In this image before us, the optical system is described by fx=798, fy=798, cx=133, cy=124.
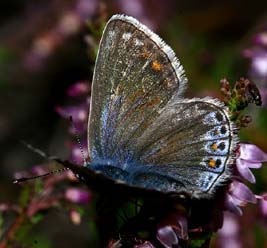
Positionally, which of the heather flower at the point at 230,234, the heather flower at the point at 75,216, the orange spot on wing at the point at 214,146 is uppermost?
the heather flower at the point at 75,216

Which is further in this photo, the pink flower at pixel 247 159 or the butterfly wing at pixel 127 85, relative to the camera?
the butterfly wing at pixel 127 85

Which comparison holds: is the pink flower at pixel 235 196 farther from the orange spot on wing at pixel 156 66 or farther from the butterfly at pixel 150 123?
the orange spot on wing at pixel 156 66

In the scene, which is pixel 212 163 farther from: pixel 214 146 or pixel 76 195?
pixel 76 195

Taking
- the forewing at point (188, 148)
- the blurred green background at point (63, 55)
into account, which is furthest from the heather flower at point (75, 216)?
the blurred green background at point (63, 55)

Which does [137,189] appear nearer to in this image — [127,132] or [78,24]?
[127,132]

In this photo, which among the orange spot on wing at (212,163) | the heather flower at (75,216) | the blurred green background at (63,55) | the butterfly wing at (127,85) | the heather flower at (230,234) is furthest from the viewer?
the blurred green background at (63,55)

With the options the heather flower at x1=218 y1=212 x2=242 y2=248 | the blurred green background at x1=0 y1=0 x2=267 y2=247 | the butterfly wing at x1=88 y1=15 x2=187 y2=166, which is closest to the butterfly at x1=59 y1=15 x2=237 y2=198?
the butterfly wing at x1=88 y1=15 x2=187 y2=166

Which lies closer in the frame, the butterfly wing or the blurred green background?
the butterfly wing

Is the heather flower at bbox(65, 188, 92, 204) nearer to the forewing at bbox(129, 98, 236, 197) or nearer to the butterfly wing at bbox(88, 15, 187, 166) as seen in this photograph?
the butterfly wing at bbox(88, 15, 187, 166)

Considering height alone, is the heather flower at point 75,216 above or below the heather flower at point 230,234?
above
